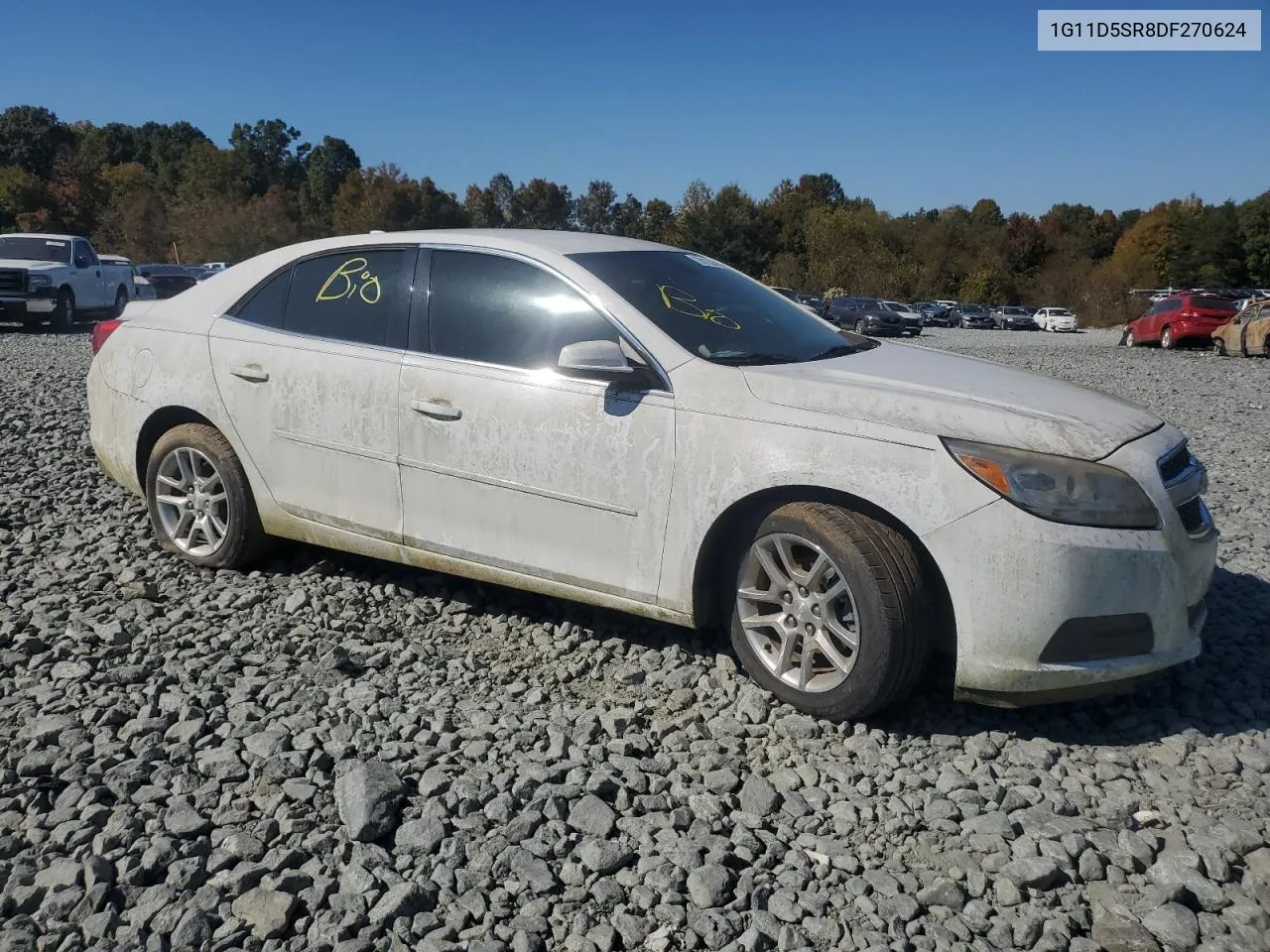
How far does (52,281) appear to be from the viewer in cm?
1902

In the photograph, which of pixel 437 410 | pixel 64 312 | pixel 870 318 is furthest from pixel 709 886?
pixel 870 318

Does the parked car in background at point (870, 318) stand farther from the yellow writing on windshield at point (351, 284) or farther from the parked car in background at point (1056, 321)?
the yellow writing on windshield at point (351, 284)

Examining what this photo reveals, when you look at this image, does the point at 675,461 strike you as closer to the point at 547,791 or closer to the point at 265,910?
the point at 547,791

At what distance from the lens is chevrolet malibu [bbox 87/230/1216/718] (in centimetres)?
314

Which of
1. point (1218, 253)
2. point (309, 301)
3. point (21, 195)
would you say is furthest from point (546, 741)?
point (1218, 253)

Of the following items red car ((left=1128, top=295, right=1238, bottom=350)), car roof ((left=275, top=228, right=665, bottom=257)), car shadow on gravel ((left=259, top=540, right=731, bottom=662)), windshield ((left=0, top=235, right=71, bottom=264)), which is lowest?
car shadow on gravel ((left=259, top=540, right=731, bottom=662))

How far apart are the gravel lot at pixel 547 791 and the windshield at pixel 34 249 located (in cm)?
1791

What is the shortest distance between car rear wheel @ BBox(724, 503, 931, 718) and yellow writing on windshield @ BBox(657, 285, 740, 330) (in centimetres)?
98

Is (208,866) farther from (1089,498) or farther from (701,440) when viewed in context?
(1089,498)

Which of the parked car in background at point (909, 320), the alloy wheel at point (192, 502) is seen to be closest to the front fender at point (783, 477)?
the alloy wheel at point (192, 502)

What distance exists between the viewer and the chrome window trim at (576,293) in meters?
3.69

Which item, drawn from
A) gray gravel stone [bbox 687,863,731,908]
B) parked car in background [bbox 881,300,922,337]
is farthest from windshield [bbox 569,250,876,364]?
parked car in background [bbox 881,300,922,337]

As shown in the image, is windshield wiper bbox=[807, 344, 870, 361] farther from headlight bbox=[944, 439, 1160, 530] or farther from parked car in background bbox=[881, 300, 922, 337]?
parked car in background bbox=[881, 300, 922, 337]

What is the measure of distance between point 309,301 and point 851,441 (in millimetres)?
2590
